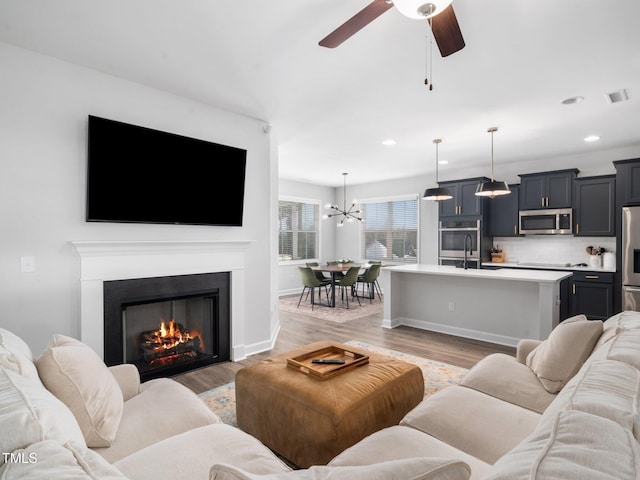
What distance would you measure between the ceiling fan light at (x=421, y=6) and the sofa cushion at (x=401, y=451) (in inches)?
74.1

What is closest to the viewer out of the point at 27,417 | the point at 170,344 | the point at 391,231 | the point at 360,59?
the point at 27,417

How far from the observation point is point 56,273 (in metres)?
2.77

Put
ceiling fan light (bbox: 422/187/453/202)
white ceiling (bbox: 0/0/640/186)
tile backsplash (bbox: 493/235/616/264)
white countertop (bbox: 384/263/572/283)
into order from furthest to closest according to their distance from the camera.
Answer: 1. tile backsplash (bbox: 493/235/616/264)
2. ceiling fan light (bbox: 422/187/453/202)
3. white countertop (bbox: 384/263/572/283)
4. white ceiling (bbox: 0/0/640/186)

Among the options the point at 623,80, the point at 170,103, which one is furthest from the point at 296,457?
the point at 623,80

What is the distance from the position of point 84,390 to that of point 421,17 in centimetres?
228

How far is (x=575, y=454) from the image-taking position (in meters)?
0.71

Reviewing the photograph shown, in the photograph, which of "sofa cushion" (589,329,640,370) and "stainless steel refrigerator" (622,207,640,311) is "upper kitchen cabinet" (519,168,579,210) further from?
"sofa cushion" (589,329,640,370)

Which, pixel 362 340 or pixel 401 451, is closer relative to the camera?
pixel 401 451

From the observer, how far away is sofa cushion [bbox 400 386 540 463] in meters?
1.54

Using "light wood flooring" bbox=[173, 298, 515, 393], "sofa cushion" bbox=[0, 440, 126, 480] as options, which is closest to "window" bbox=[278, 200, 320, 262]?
"light wood flooring" bbox=[173, 298, 515, 393]

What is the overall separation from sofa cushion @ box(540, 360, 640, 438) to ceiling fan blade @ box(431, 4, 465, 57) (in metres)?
1.73

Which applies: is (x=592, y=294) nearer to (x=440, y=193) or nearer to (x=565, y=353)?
(x=440, y=193)

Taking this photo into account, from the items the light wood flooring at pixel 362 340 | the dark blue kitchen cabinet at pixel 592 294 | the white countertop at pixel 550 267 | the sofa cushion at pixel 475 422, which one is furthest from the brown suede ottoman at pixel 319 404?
the white countertop at pixel 550 267

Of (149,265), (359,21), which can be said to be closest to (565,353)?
(359,21)
